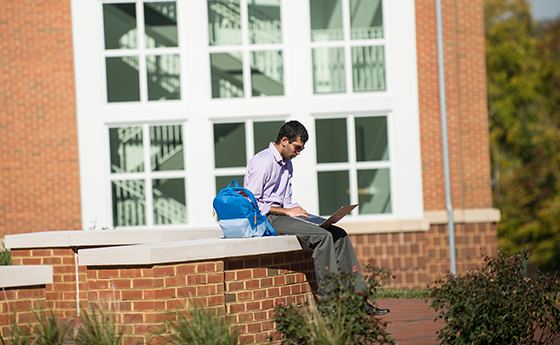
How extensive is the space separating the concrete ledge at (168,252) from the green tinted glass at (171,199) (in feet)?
25.2

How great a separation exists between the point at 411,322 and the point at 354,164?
22.3 ft

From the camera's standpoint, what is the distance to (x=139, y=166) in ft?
42.4

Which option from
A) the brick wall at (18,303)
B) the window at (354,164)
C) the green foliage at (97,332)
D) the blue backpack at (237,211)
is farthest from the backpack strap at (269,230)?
the window at (354,164)

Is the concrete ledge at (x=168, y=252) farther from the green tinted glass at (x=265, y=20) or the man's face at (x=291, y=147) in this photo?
the green tinted glass at (x=265, y=20)

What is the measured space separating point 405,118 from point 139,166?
5.51 metres

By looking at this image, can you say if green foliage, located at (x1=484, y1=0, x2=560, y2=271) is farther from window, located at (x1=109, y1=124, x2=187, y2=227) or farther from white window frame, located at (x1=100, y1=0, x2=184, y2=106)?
white window frame, located at (x1=100, y1=0, x2=184, y2=106)

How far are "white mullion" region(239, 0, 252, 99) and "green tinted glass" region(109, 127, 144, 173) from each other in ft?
7.68

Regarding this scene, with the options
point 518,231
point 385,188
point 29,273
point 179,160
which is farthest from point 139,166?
point 518,231

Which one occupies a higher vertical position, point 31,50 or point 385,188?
point 31,50

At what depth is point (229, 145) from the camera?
12836 mm

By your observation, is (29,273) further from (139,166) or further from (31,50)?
(31,50)

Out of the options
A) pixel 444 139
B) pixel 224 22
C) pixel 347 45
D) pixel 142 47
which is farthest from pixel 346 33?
pixel 142 47

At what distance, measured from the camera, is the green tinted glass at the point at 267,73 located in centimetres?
1287

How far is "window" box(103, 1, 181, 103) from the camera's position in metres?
12.8
